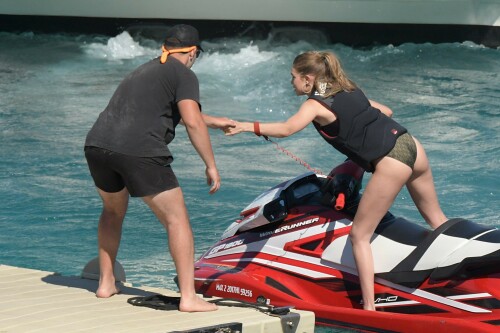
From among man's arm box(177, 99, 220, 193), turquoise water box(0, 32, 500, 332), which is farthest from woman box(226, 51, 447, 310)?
turquoise water box(0, 32, 500, 332)

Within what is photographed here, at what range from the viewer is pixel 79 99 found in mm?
14000

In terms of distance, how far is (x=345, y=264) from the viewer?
6.12 m

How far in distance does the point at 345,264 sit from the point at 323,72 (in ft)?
3.72

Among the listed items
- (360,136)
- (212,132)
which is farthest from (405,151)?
(212,132)

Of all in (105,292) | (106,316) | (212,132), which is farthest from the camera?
(212,132)

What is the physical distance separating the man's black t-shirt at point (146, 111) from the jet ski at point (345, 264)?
1185 millimetres

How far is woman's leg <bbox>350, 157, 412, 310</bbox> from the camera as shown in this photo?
5.89 m

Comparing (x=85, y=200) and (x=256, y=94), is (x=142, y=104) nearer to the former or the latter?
(x=85, y=200)

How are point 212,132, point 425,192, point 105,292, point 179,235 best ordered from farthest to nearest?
1. point 212,132
2. point 425,192
3. point 105,292
4. point 179,235

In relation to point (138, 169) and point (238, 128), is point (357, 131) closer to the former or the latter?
point (238, 128)

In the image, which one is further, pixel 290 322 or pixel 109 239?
pixel 109 239

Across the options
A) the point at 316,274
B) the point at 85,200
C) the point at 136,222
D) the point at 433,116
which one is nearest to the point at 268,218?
the point at 316,274

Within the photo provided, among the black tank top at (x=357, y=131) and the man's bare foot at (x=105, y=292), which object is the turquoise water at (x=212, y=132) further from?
the black tank top at (x=357, y=131)

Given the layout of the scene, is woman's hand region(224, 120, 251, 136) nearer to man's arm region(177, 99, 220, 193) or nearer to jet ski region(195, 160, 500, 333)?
man's arm region(177, 99, 220, 193)
